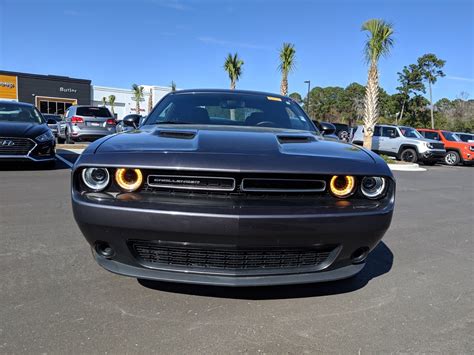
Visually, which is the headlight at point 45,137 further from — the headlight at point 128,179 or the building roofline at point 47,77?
the building roofline at point 47,77

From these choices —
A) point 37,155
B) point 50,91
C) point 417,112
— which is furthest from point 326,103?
point 37,155

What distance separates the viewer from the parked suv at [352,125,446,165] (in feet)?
56.4

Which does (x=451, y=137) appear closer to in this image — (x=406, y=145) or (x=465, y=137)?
(x=465, y=137)

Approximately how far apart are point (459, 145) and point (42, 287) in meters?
20.2

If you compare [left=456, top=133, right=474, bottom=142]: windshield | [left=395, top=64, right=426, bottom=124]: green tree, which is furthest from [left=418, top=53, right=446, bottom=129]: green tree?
[left=456, top=133, right=474, bottom=142]: windshield

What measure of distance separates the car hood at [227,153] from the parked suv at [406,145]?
16290mm

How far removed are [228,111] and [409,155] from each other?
52.6 ft

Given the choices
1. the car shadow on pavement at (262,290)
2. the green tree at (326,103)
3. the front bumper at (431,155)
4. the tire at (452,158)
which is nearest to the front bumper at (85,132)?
the car shadow on pavement at (262,290)

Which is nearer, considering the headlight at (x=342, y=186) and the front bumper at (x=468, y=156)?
the headlight at (x=342, y=186)

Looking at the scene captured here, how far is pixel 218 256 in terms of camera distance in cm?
225

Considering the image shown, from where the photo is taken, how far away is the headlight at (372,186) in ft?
8.02

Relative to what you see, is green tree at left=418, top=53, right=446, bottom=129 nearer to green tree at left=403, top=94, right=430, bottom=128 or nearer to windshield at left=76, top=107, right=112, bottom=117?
green tree at left=403, top=94, right=430, bottom=128

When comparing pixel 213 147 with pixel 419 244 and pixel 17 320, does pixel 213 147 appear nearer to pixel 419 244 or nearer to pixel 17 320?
pixel 17 320

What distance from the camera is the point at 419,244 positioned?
4.26 m
